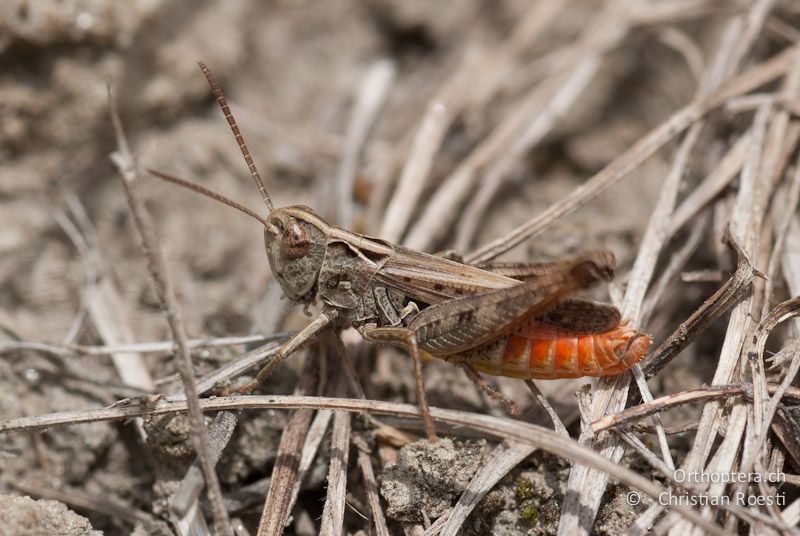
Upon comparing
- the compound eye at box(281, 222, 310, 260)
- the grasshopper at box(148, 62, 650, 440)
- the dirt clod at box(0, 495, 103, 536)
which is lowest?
the dirt clod at box(0, 495, 103, 536)

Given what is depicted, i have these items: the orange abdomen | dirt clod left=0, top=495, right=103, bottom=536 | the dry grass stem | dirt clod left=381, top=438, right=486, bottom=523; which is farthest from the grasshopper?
dirt clod left=0, top=495, right=103, bottom=536

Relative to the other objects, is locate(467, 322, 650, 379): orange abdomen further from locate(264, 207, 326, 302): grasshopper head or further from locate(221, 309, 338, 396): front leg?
locate(264, 207, 326, 302): grasshopper head

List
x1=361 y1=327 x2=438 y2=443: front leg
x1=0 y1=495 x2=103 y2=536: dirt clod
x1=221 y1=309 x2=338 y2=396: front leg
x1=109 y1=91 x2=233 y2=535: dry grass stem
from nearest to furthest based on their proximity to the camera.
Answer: x1=109 y1=91 x2=233 y2=535: dry grass stem < x1=0 y1=495 x2=103 y2=536: dirt clod < x1=361 y1=327 x2=438 y2=443: front leg < x1=221 y1=309 x2=338 y2=396: front leg

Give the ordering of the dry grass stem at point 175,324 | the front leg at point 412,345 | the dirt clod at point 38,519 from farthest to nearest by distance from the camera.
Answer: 1. the front leg at point 412,345
2. the dirt clod at point 38,519
3. the dry grass stem at point 175,324

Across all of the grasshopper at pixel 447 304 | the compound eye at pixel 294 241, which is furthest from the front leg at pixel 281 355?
the compound eye at pixel 294 241

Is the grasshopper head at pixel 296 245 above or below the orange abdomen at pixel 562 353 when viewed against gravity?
above

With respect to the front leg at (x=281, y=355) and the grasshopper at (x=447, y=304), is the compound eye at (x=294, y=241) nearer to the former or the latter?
the grasshopper at (x=447, y=304)

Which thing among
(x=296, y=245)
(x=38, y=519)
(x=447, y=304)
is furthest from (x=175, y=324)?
(x=447, y=304)
